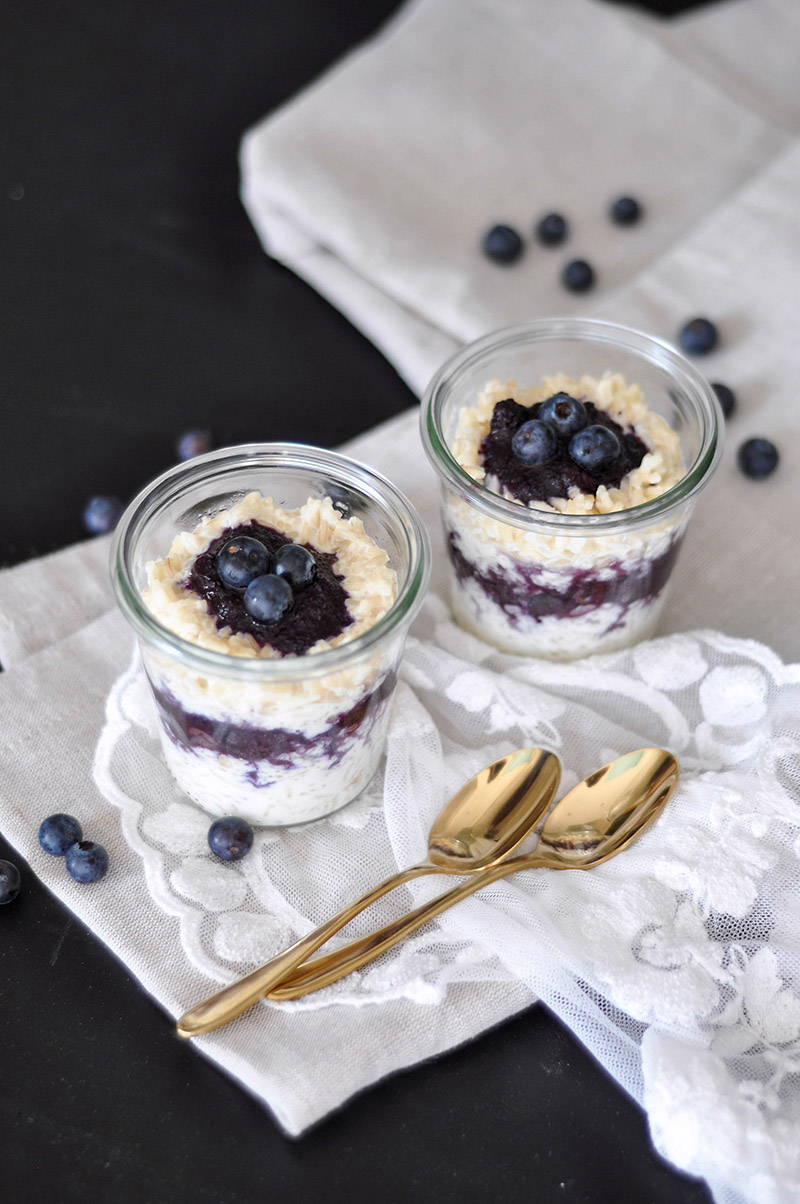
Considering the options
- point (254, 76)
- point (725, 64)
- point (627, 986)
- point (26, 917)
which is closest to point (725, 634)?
point (627, 986)

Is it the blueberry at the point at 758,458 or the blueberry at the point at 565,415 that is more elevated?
the blueberry at the point at 565,415

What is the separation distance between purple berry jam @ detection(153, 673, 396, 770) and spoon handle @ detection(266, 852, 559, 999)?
23cm

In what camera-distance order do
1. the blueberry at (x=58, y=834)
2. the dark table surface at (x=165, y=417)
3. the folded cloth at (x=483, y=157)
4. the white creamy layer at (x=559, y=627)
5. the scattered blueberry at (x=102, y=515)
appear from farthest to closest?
the folded cloth at (x=483, y=157) → the scattered blueberry at (x=102, y=515) → the white creamy layer at (x=559, y=627) → the blueberry at (x=58, y=834) → the dark table surface at (x=165, y=417)

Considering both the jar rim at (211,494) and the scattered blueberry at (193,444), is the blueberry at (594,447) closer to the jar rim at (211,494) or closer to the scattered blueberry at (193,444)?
the jar rim at (211,494)

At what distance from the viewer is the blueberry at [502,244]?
2480 mm

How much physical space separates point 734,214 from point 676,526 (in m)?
1.03

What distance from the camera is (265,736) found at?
1471 millimetres

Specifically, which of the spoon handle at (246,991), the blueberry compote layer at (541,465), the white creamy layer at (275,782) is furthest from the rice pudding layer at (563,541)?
the spoon handle at (246,991)

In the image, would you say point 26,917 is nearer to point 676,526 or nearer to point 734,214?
point 676,526

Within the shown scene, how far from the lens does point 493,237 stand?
248 centimetres

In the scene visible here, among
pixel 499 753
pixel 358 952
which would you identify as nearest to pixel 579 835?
pixel 499 753

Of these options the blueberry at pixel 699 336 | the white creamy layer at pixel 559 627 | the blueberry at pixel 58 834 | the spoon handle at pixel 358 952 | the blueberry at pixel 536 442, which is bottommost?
the blueberry at pixel 58 834

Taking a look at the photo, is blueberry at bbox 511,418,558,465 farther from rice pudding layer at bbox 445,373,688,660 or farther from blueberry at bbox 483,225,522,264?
blueberry at bbox 483,225,522,264

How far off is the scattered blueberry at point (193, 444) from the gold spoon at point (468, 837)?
0.92m
